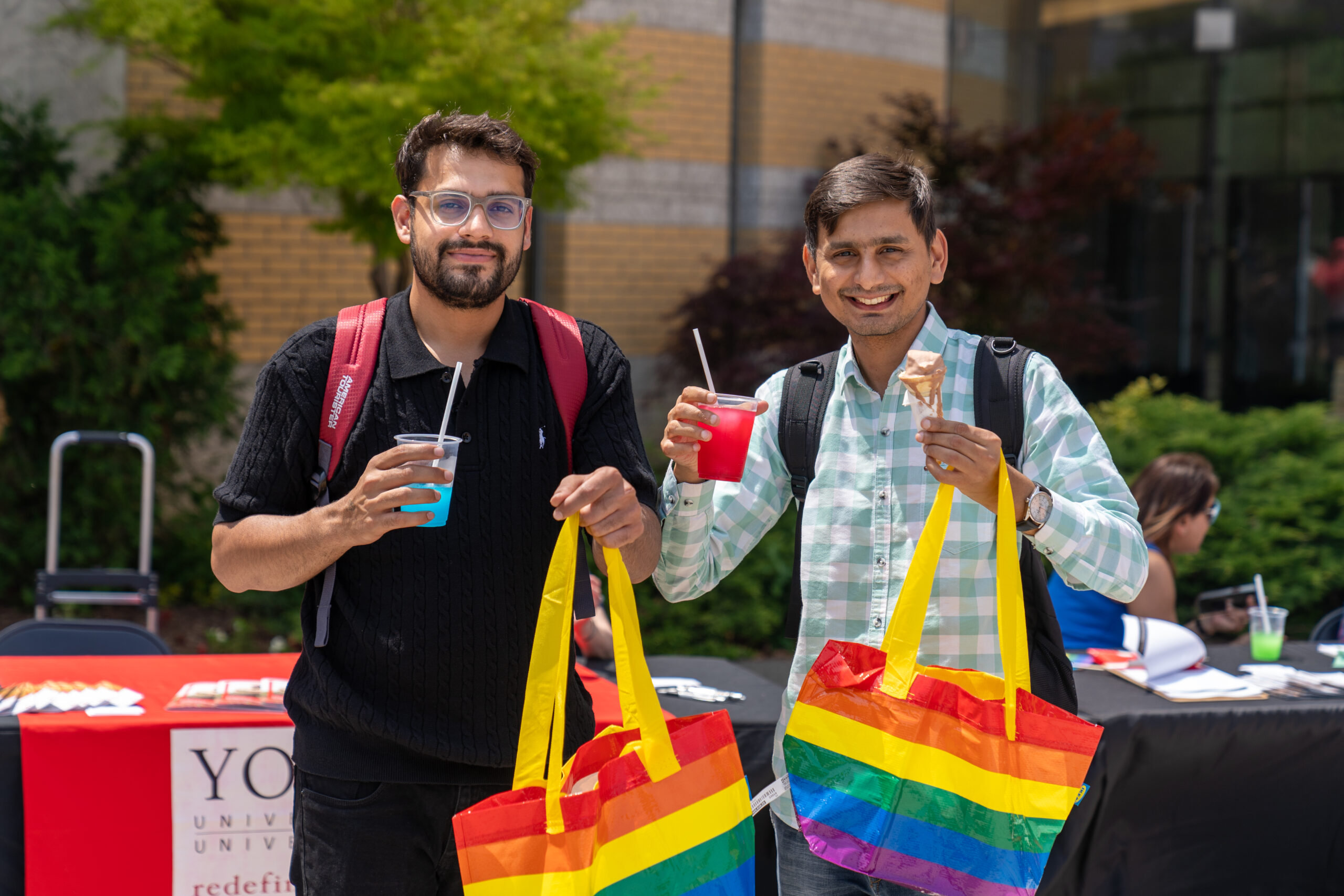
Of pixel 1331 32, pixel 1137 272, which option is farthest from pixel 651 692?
pixel 1331 32

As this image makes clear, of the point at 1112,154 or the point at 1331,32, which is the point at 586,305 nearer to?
the point at 1112,154

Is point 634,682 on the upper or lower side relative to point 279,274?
lower

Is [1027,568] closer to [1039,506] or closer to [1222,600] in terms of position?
[1039,506]

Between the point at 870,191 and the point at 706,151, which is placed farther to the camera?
the point at 706,151

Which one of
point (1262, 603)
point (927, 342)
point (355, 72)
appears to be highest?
point (355, 72)

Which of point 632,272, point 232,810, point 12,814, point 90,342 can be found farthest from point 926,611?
point 632,272

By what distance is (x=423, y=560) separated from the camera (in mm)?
2082

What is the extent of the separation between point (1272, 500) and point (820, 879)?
5.65 meters

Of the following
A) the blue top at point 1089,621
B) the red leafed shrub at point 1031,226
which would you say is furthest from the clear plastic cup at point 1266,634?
the red leafed shrub at point 1031,226

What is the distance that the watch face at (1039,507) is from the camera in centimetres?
208

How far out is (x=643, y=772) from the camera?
6.42ft

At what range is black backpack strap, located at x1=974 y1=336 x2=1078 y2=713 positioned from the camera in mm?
2277

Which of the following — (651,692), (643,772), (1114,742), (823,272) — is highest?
(823,272)

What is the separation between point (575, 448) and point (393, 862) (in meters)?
0.78
